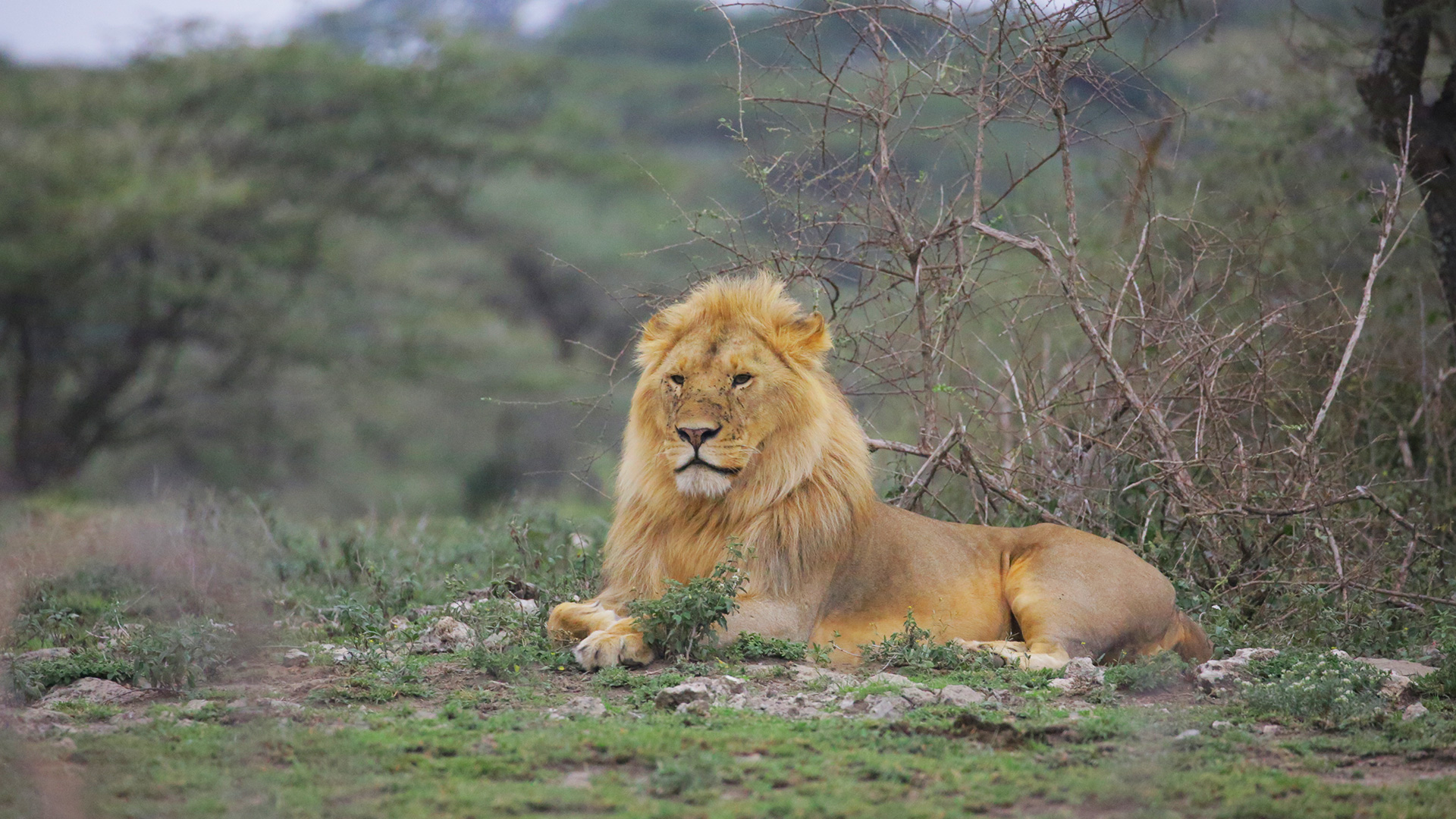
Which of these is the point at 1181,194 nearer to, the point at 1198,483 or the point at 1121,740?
the point at 1198,483

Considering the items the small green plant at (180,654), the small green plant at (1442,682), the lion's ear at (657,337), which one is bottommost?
the small green plant at (180,654)

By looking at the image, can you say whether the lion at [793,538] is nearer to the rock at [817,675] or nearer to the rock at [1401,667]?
the rock at [817,675]

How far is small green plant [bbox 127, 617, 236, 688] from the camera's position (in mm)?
4648

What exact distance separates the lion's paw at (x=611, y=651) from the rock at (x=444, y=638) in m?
0.67

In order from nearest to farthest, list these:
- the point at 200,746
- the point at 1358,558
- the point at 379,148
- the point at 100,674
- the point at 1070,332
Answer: the point at 200,746, the point at 100,674, the point at 1358,558, the point at 1070,332, the point at 379,148

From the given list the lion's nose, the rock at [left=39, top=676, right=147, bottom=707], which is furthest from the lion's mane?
the rock at [left=39, top=676, right=147, bottom=707]

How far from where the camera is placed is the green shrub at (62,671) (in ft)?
15.6

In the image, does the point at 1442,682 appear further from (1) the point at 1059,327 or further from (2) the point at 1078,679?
(1) the point at 1059,327

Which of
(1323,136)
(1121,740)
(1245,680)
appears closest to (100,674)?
(1121,740)

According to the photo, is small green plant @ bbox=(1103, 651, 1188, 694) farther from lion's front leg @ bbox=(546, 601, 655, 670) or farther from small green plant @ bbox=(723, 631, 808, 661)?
lion's front leg @ bbox=(546, 601, 655, 670)

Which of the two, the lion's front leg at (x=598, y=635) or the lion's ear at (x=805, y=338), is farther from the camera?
the lion's ear at (x=805, y=338)

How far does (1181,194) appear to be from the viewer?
11086 mm

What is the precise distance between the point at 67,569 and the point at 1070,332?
668cm

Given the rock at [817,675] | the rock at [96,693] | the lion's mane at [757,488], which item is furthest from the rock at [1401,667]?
the rock at [96,693]
